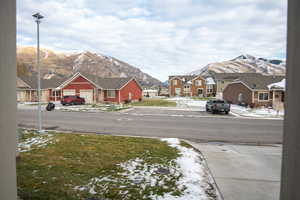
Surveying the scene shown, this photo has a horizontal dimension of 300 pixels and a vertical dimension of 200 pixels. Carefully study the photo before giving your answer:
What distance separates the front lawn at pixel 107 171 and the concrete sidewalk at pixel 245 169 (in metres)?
0.47

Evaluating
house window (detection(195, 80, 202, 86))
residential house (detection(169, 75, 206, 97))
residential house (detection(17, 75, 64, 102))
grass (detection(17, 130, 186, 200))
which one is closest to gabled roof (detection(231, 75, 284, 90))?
grass (detection(17, 130, 186, 200))

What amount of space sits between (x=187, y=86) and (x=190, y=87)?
1028 millimetres

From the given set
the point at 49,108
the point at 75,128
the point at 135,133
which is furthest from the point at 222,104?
the point at 49,108

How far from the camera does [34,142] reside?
8438mm

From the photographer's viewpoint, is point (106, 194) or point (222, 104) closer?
point (106, 194)

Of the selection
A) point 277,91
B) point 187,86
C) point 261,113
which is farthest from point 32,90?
point 277,91

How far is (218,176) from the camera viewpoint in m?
5.21

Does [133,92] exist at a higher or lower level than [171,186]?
higher

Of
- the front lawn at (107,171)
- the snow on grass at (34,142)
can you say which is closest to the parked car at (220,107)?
the front lawn at (107,171)

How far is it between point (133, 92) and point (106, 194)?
34.1m

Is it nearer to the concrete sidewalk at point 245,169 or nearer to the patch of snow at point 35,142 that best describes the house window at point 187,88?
the concrete sidewalk at point 245,169
